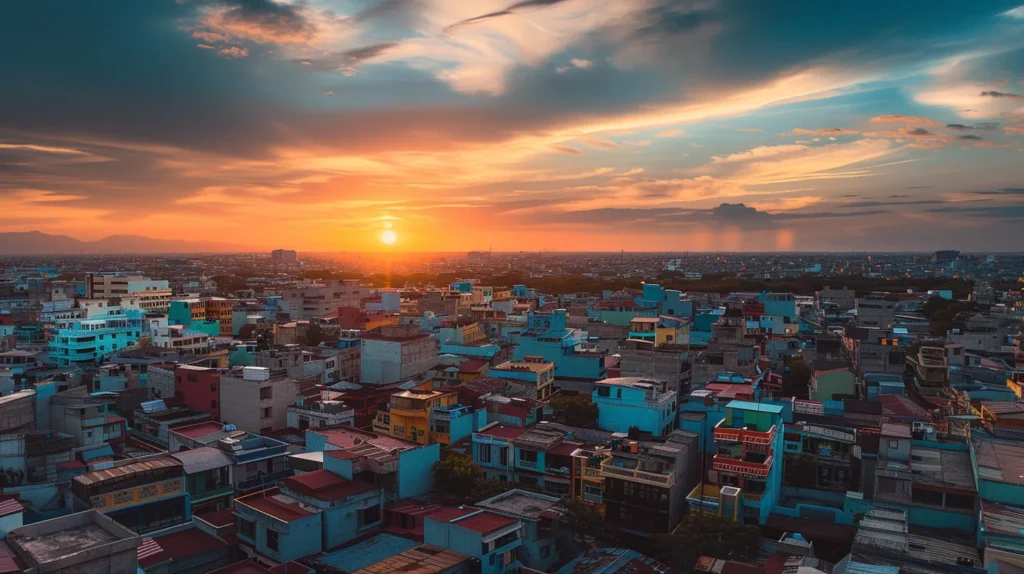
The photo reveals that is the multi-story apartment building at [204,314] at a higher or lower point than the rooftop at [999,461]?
higher

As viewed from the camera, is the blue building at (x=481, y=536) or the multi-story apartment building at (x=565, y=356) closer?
the blue building at (x=481, y=536)

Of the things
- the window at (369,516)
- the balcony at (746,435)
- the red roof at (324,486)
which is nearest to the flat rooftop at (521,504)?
the window at (369,516)

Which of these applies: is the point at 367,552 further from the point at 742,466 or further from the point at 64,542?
the point at 742,466

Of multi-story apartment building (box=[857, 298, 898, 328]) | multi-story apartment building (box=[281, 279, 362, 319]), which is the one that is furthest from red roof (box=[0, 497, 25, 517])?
multi-story apartment building (box=[857, 298, 898, 328])

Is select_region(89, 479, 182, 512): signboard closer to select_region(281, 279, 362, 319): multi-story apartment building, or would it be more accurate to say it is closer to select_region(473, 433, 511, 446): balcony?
select_region(473, 433, 511, 446): balcony

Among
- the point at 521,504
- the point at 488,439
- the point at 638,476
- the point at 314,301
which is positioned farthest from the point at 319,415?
the point at 314,301

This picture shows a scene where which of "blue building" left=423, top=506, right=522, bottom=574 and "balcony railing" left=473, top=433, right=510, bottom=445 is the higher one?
"balcony railing" left=473, top=433, right=510, bottom=445

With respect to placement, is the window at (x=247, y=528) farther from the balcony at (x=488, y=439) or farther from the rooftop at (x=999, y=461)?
the rooftop at (x=999, y=461)
